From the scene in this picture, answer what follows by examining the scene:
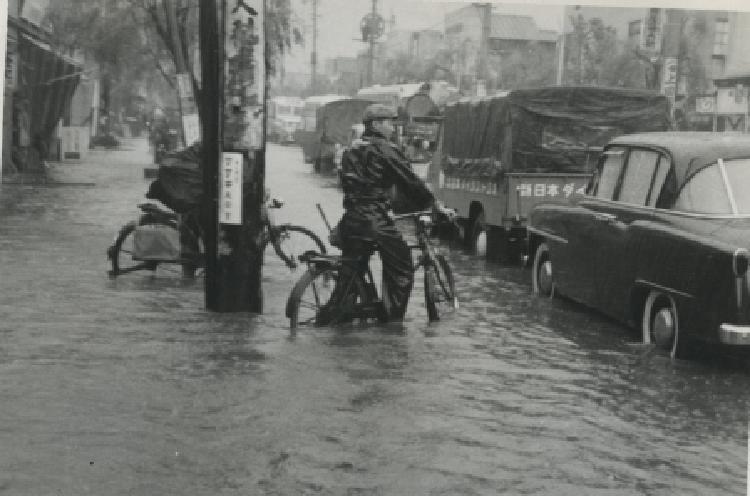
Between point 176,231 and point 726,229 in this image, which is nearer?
point 726,229

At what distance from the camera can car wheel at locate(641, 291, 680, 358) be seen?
25.2ft

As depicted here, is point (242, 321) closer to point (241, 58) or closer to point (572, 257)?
point (241, 58)

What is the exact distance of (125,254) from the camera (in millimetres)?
11266

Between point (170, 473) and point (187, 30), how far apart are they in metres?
24.1

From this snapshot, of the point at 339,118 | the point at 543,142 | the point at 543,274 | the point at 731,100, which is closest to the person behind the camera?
the point at 543,274

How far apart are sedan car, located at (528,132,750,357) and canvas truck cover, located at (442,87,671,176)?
423 cm

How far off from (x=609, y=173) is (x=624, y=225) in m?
1.00

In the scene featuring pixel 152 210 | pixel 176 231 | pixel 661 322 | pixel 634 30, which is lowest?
pixel 661 322

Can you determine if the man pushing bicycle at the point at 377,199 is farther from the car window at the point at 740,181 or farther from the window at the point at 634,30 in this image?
the window at the point at 634,30

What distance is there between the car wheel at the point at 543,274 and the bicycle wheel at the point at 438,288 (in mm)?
1575

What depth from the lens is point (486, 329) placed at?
888 centimetres

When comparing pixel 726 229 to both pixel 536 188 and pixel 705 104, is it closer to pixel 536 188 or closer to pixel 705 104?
pixel 536 188

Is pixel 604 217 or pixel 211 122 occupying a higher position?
pixel 211 122

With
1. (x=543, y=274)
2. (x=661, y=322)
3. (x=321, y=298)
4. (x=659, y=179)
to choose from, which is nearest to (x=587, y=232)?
(x=659, y=179)
